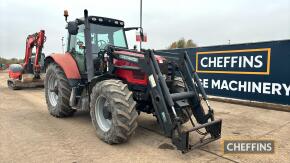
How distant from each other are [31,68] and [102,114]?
9229 millimetres

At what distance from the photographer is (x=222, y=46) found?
357 inches

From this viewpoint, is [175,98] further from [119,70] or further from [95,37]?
[95,37]

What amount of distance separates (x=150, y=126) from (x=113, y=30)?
244cm

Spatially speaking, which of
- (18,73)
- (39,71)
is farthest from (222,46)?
(18,73)

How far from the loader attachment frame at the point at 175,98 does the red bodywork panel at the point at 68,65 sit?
127 centimetres

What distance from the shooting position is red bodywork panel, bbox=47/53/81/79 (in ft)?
19.2

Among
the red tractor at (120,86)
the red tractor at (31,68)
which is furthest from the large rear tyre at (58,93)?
the red tractor at (31,68)

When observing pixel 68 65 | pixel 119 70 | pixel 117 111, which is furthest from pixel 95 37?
pixel 117 111

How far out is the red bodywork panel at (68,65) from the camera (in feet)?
19.2

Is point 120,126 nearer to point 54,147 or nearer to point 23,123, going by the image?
point 54,147

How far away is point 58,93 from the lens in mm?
6105

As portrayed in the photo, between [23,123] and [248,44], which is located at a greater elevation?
[248,44]

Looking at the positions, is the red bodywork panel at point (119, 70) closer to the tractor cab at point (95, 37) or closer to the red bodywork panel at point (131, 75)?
the red bodywork panel at point (131, 75)

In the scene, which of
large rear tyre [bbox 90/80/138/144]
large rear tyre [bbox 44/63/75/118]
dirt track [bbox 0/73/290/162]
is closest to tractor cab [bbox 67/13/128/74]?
large rear tyre [bbox 44/63/75/118]
